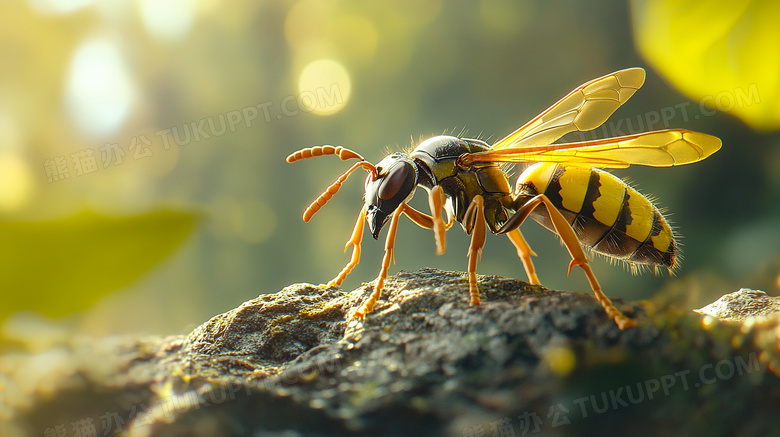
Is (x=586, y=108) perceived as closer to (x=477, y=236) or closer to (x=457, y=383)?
(x=477, y=236)

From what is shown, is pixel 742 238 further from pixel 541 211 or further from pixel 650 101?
pixel 541 211

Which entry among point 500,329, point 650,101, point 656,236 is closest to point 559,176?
point 656,236

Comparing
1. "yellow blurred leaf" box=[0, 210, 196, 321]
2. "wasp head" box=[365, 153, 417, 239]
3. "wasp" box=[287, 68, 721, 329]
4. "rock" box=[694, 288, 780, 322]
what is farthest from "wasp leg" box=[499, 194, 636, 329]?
"yellow blurred leaf" box=[0, 210, 196, 321]

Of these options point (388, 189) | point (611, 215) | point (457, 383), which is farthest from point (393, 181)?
point (457, 383)

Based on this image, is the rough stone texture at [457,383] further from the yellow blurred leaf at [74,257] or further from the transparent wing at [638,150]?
the transparent wing at [638,150]

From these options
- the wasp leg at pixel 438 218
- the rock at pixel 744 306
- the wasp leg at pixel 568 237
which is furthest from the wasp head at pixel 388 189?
the rock at pixel 744 306

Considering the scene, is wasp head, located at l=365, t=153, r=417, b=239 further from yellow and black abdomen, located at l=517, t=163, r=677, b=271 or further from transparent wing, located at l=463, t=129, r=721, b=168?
yellow and black abdomen, located at l=517, t=163, r=677, b=271
